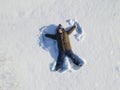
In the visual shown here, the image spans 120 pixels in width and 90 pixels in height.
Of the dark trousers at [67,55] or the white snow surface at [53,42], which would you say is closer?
the white snow surface at [53,42]

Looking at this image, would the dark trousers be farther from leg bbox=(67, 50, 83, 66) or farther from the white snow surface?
the white snow surface

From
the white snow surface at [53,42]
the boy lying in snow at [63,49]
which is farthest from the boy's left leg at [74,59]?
the white snow surface at [53,42]

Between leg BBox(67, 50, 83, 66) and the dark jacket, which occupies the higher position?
the dark jacket

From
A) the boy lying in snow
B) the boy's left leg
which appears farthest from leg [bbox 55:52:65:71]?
the boy's left leg

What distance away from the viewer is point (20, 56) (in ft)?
39.5

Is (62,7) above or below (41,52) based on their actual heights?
above

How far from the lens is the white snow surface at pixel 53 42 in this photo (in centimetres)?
1181

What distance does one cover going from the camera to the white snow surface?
38.8 ft

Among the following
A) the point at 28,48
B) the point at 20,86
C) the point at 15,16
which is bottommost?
the point at 20,86

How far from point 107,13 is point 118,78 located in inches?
61.1

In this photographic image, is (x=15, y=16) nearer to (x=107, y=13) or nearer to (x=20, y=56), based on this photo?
(x=20, y=56)

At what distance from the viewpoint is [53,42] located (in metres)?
12.2

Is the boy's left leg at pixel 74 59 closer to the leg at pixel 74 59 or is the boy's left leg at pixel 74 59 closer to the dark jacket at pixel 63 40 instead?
the leg at pixel 74 59

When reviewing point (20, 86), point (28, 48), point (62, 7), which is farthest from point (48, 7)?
point (20, 86)
